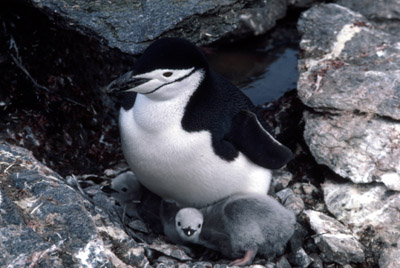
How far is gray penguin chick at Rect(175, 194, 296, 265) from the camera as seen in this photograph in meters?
3.48

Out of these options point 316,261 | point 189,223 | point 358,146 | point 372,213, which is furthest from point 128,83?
point 372,213

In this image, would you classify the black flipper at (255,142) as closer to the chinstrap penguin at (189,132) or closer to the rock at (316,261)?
the chinstrap penguin at (189,132)

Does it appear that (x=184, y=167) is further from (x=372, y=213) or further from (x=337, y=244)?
(x=372, y=213)

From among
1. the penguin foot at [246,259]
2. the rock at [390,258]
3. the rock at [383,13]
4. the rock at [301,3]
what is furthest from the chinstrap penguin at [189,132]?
the rock at [301,3]

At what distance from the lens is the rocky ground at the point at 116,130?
3506mm

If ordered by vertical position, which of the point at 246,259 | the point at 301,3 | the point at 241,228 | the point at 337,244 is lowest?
the point at 337,244

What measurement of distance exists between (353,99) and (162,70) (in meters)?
1.61

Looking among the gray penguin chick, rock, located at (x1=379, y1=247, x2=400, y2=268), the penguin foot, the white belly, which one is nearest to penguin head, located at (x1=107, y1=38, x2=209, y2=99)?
the white belly

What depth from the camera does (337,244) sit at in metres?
3.72

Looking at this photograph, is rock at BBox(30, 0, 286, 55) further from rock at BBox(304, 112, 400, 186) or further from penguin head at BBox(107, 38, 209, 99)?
rock at BBox(304, 112, 400, 186)

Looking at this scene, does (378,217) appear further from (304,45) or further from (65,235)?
(65,235)

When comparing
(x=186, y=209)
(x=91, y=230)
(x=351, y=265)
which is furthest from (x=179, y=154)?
(x=351, y=265)

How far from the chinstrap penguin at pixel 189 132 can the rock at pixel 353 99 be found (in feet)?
1.83

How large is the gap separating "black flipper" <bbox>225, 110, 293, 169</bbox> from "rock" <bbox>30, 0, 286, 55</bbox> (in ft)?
2.48
